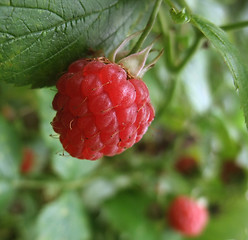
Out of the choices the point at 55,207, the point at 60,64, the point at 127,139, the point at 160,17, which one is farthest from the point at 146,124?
the point at 55,207

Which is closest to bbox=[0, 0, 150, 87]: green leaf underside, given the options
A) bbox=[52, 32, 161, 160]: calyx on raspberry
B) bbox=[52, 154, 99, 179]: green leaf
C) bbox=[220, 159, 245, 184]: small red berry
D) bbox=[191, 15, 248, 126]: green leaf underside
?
bbox=[52, 32, 161, 160]: calyx on raspberry

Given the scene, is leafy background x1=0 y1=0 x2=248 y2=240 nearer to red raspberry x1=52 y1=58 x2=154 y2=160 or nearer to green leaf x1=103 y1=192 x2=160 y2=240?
green leaf x1=103 y1=192 x2=160 y2=240

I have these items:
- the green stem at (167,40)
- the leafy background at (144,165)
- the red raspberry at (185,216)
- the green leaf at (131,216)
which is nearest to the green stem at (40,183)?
the leafy background at (144,165)

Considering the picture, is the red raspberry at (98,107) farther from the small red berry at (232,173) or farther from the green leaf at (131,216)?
the small red berry at (232,173)

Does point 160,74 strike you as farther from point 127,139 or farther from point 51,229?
point 127,139

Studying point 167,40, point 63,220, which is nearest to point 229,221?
point 63,220
